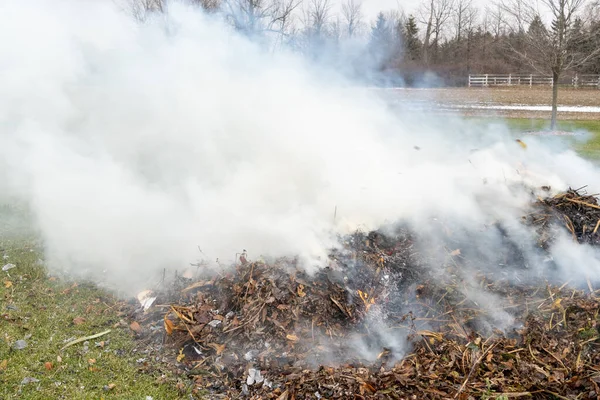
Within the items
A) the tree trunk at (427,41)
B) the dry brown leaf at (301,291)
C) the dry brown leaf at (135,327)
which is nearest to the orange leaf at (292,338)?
the dry brown leaf at (301,291)

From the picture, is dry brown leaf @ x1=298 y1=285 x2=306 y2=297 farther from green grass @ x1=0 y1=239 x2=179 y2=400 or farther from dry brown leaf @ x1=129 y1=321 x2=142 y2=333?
dry brown leaf @ x1=129 y1=321 x2=142 y2=333

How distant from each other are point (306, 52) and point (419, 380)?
5726 mm

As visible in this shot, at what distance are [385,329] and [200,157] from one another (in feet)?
11.3

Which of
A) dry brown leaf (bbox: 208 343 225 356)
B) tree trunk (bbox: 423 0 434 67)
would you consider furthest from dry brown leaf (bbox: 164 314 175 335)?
tree trunk (bbox: 423 0 434 67)

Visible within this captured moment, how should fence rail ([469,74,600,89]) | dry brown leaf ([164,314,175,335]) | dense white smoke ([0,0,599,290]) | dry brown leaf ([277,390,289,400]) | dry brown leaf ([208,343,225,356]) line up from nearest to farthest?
dry brown leaf ([277,390,289,400]) < dry brown leaf ([208,343,225,356]) < dry brown leaf ([164,314,175,335]) < dense white smoke ([0,0,599,290]) < fence rail ([469,74,600,89])

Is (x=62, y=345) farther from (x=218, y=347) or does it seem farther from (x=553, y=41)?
(x=553, y=41)

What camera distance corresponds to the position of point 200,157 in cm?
593

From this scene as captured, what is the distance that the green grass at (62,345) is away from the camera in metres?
3.34

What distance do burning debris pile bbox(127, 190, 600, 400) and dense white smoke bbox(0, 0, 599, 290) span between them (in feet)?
1.93

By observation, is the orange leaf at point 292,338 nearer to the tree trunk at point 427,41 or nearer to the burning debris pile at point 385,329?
the burning debris pile at point 385,329

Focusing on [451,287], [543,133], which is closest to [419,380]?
[451,287]

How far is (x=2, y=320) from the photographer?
13.7ft

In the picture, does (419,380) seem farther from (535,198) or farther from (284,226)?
(535,198)

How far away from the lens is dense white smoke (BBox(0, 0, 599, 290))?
205 inches
